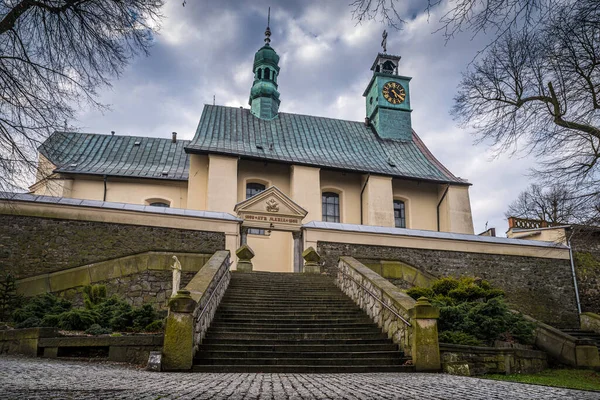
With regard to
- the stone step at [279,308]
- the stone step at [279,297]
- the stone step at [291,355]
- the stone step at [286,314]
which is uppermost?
the stone step at [279,297]

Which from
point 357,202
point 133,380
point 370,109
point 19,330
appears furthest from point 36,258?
point 370,109

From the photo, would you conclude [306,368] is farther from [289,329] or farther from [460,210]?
[460,210]

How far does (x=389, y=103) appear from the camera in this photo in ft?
95.1

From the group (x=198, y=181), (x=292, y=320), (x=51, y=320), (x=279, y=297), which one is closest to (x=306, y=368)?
(x=292, y=320)

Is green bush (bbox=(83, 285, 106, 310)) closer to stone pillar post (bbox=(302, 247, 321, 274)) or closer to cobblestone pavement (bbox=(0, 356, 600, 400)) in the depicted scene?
cobblestone pavement (bbox=(0, 356, 600, 400))

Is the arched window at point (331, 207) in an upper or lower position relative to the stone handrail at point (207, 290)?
upper

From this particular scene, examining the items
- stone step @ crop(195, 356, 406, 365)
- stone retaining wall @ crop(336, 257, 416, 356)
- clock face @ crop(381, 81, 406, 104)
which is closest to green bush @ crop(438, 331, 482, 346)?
stone retaining wall @ crop(336, 257, 416, 356)

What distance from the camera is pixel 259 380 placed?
6609 millimetres

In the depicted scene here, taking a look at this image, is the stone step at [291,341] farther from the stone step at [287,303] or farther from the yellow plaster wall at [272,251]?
the yellow plaster wall at [272,251]

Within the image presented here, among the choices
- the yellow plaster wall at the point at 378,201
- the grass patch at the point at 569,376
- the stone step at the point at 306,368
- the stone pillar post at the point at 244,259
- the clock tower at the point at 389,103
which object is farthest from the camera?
the clock tower at the point at 389,103

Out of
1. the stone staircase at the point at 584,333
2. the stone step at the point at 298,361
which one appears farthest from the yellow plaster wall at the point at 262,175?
the stone step at the point at 298,361

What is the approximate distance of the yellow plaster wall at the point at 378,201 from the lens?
23438 mm

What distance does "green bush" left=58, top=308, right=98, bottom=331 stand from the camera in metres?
9.83

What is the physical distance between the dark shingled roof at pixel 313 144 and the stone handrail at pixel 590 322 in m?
9.54
